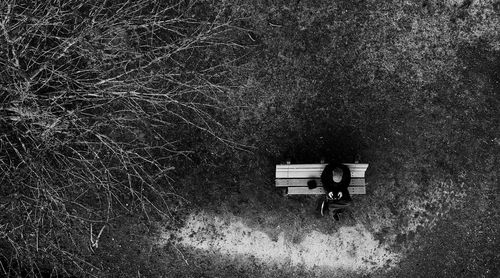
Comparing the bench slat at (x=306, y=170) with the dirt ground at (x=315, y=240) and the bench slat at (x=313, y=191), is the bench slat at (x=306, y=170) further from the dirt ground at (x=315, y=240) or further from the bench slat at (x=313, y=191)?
the dirt ground at (x=315, y=240)

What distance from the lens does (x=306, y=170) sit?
5.52m

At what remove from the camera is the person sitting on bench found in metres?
5.22

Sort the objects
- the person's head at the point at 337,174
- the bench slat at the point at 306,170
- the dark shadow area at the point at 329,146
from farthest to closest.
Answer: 1. the dark shadow area at the point at 329,146
2. the bench slat at the point at 306,170
3. the person's head at the point at 337,174

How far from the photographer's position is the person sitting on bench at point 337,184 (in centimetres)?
522

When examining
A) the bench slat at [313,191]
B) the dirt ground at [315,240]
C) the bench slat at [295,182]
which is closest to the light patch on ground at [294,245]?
the dirt ground at [315,240]

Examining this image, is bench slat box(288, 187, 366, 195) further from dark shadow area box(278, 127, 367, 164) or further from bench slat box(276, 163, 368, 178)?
dark shadow area box(278, 127, 367, 164)

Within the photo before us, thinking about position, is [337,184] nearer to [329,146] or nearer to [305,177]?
[305,177]

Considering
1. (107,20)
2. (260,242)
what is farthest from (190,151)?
(107,20)

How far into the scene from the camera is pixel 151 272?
5820 millimetres

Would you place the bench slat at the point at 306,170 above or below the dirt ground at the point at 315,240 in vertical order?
above

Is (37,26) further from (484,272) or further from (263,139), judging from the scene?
(484,272)

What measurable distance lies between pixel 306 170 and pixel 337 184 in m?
0.42

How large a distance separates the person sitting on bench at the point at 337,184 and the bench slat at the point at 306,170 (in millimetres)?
135

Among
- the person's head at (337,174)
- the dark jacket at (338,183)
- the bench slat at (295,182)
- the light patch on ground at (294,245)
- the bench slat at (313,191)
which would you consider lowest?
the light patch on ground at (294,245)
